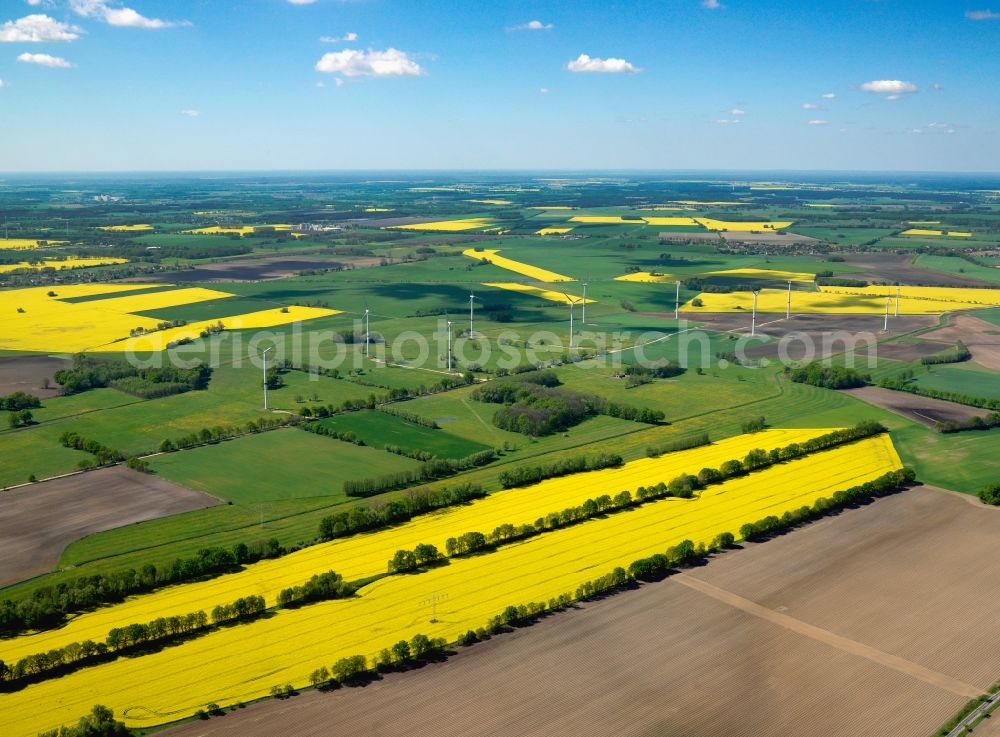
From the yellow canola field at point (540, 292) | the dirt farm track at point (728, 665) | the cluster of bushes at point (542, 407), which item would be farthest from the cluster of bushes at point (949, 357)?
the dirt farm track at point (728, 665)

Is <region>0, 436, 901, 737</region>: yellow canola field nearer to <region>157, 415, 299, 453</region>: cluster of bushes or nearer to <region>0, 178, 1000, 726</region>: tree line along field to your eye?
<region>0, 178, 1000, 726</region>: tree line along field

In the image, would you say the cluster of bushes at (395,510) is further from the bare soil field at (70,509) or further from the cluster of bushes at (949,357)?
the cluster of bushes at (949,357)

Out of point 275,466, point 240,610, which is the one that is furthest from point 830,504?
point 275,466

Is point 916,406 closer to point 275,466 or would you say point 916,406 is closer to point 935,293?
point 275,466

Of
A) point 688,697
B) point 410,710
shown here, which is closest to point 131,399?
point 410,710

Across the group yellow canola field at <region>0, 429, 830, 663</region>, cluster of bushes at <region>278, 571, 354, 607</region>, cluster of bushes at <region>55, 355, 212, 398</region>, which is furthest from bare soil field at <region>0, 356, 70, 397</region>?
cluster of bushes at <region>278, 571, 354, 607</region>

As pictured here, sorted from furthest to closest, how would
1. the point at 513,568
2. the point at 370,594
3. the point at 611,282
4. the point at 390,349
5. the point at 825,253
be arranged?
the point at 825,253 < the point at 611,282 < the point at 390,349 < the point at 513,568 < the point at 370,594

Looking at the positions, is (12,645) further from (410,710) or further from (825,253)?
(825,253)
